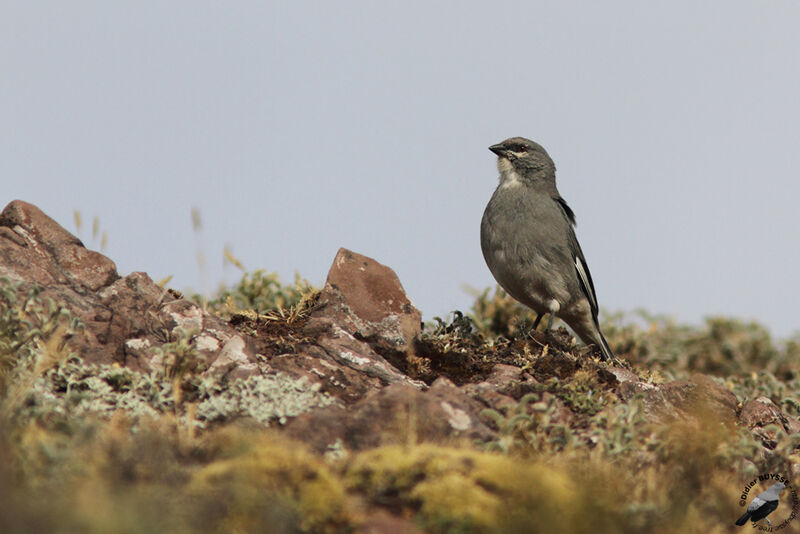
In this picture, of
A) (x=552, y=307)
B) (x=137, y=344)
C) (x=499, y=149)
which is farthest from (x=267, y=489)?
(x=499, y=149)

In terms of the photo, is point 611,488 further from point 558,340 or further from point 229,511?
point 558,340

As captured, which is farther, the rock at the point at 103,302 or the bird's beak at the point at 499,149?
the bird's beak at the point at 499,149

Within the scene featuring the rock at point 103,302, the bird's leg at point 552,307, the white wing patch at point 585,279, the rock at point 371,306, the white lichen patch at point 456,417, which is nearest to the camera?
the white lichen patch at point 456,417

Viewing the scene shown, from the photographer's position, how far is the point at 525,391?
16.4 ft

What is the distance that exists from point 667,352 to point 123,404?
277 inches

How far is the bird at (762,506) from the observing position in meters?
4.06

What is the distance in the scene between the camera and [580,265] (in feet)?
28.8

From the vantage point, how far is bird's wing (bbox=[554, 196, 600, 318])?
343 inches

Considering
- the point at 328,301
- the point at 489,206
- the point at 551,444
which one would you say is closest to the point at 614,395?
the point at 551,444

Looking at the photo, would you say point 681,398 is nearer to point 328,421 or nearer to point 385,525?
point 328,421

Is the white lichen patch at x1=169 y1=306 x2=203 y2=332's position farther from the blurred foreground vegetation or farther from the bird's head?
the bird's head

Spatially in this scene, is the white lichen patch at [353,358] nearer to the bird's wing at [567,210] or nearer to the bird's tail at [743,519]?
the bird's tail at [743,519]

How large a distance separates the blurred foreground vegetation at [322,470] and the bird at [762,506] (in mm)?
61

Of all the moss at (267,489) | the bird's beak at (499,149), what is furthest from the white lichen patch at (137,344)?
the bird's beak at (499,149)
